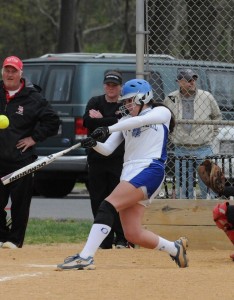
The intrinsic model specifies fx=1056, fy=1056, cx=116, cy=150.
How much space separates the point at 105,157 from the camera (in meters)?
11.5

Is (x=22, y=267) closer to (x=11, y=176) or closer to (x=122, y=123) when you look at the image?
(x=11, y=176)

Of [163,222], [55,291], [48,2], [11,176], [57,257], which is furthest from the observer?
[48,2]

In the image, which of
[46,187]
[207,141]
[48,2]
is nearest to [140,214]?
[207,141]

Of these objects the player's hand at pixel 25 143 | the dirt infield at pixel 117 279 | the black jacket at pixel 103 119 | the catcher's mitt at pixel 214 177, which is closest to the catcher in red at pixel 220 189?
the catcher's mitt at pixel 214 177

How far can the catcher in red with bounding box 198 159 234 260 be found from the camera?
9.91 metres

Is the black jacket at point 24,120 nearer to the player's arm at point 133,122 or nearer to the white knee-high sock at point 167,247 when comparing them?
the player's arm at point 133,122

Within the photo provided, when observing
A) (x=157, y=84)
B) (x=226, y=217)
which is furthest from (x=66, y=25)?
(x=226, y=217)

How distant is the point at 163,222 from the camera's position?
11.3m

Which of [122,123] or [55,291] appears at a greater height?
[122,123]

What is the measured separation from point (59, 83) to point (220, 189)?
324 inches

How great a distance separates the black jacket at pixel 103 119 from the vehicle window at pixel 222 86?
4.40 ft

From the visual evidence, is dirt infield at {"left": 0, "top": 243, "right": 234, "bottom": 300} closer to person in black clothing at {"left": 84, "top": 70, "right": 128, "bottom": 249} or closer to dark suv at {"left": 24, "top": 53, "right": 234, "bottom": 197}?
person in black clothing at {"left": 84, "top": 70, "right": 128, "bottom": 249}

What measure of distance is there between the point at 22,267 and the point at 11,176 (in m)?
0.86

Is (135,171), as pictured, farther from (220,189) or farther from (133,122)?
(220,189)
